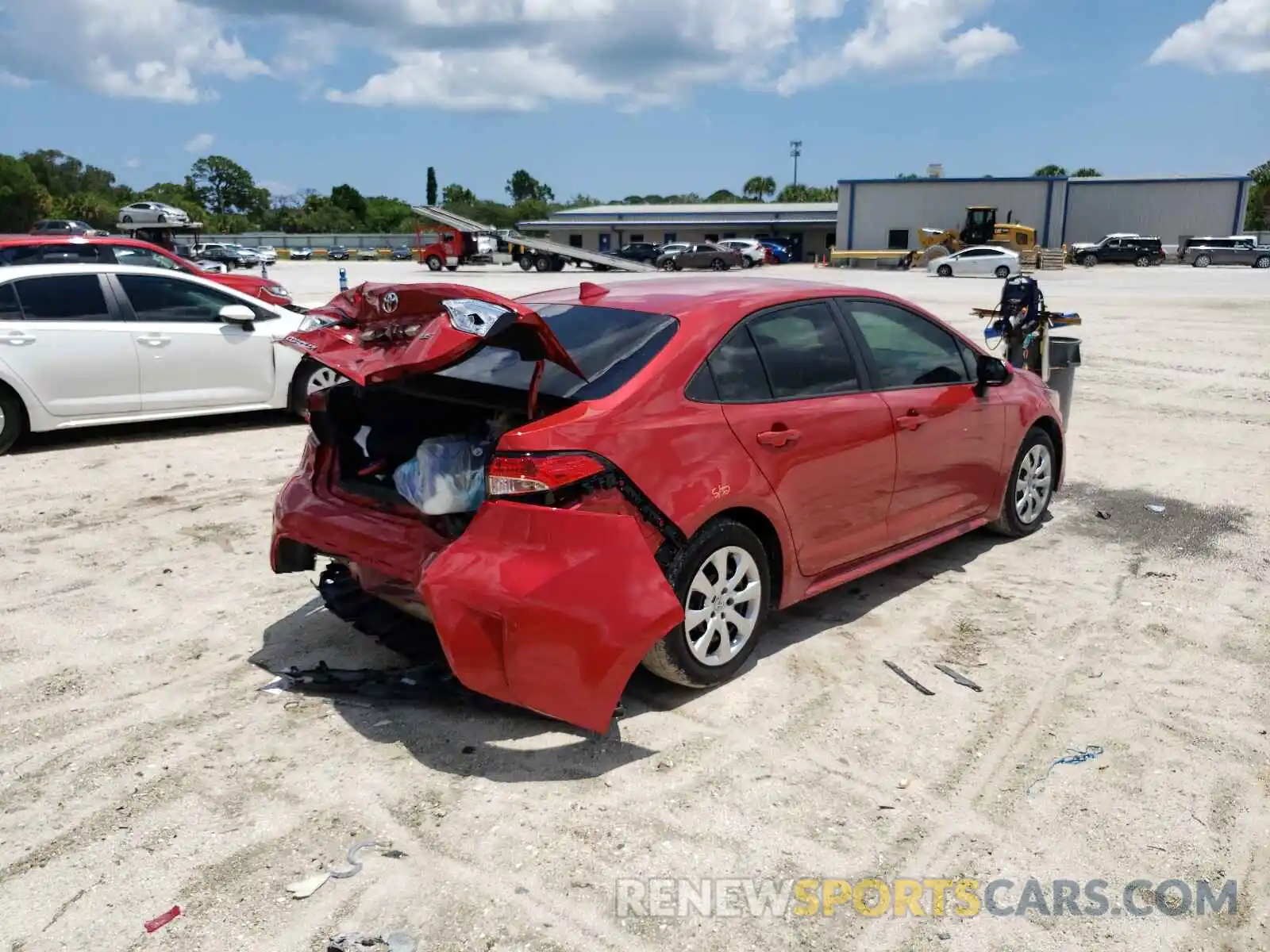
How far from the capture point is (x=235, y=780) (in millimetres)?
3355

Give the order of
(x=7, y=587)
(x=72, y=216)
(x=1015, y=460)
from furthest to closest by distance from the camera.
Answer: (x=72, y=216) < (x=1015, y=460) < (x=7, y=587)

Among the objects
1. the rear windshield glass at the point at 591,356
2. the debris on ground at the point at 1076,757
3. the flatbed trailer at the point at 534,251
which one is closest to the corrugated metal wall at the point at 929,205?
the flatbed trailer at the point at 534,251

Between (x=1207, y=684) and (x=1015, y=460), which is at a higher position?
(x=1015, y=460)

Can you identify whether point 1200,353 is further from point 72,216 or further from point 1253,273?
point 72,216

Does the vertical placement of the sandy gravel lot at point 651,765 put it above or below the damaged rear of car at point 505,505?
below

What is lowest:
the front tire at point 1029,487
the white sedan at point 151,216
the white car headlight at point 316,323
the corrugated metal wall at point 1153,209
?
the front tire at point 1029,487

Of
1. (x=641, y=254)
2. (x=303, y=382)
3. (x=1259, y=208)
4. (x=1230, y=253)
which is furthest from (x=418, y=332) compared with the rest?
(x=1259, y=208)

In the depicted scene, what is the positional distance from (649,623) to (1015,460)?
329 cm

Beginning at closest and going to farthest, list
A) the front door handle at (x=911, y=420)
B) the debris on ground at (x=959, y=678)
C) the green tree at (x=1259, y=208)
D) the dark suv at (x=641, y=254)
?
the debris on ground at (x=959, y=678), the front door handle at (x=911, y=420), the dark suv at (x=641, y=254), the green tree at (x=1259, y=208)

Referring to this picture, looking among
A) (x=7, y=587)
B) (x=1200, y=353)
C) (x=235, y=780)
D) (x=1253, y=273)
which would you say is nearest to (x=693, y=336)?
(x=235, y=780)

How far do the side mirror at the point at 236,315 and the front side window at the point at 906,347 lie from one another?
19.7 ft

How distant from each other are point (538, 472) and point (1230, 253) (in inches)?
2203

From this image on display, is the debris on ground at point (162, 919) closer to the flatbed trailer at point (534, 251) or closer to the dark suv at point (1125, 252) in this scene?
the flatbed trailer at point (534, 251)

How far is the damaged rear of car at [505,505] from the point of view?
3.25 m
